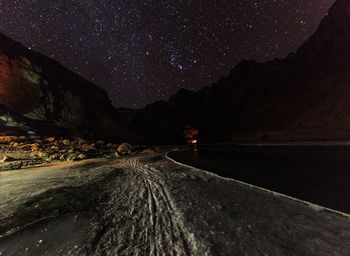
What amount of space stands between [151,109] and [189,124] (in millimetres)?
27848

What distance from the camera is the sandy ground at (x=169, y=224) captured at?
488 cm

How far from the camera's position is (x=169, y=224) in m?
6.18

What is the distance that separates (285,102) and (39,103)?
59141 millimetres

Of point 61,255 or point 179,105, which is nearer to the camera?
point 61,255

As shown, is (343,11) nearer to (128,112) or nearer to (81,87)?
(81,87)

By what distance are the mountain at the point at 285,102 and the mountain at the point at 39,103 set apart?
40.7 metres

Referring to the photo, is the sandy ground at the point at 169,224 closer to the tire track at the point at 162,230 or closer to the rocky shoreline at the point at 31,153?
the tire track at the point at 162,230

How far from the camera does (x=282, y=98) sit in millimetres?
70625

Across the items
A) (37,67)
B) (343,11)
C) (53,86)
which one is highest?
(343,11)

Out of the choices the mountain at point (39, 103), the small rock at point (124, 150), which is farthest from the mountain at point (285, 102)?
the mountain at point (39, 103)

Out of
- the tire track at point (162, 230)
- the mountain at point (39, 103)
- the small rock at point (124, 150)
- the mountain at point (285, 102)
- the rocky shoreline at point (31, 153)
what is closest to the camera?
the tire track at point (162, 230)

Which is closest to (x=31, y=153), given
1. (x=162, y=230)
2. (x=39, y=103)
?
(x=39, y=103)

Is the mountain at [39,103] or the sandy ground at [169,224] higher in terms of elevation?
the mountain at [39,103]

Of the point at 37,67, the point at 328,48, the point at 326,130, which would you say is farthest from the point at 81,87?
the point at 328,48
